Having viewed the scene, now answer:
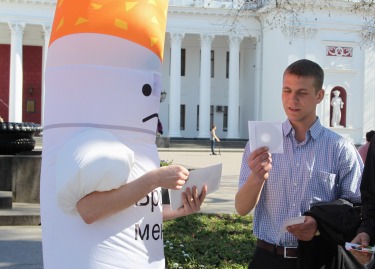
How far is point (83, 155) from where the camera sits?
235cm

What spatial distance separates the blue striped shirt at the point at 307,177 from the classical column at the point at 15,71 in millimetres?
41500

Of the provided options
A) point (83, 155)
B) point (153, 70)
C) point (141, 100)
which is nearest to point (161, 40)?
point (153, 70)

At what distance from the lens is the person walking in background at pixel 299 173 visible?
3.16 meters

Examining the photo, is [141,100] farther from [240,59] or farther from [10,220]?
[240,59]

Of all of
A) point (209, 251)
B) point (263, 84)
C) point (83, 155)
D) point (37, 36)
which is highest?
point (37, 36)

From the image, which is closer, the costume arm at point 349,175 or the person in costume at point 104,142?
the person in costume at point 104,142

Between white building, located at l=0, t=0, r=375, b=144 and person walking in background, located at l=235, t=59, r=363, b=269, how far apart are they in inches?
1508

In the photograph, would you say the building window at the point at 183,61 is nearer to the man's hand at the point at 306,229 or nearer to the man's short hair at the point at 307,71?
the man's short hair at the point at 307,71

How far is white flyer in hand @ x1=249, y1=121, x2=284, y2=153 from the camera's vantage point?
2873mm

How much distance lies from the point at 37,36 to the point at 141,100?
46088 millimetres

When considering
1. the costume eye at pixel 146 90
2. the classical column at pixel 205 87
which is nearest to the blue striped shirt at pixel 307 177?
the costume eye at pixel 146 90

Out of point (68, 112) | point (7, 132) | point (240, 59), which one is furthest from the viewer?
point (240, 59)

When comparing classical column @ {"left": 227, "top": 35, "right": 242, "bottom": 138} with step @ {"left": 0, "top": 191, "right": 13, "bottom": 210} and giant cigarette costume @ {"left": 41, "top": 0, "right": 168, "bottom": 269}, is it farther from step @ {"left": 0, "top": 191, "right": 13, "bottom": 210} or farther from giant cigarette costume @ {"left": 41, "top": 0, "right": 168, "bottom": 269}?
giant cigarette costume @ {"left": 41, "top": 0, "right": 168, "bottom": 269}

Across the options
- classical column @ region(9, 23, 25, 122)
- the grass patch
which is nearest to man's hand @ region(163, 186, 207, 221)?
the grass patch
